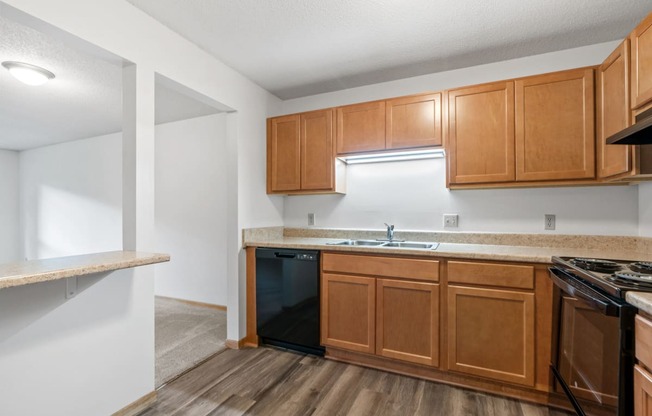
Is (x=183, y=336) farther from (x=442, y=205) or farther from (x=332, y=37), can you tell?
(x=332, y=37)

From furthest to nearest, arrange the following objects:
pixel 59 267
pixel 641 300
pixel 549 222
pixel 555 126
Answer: pixel 549 222, pixel 555 126, pixel 59 267, pixel 641 300

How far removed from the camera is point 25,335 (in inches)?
52.6

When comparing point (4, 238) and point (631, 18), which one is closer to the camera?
point (631, 18)

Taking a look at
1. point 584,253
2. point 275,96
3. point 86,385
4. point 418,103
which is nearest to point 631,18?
point 418,103

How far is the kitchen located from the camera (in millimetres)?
1826

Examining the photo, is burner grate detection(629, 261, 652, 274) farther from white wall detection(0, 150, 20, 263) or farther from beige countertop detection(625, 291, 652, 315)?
white wall detection(0, 150, 20, 263)

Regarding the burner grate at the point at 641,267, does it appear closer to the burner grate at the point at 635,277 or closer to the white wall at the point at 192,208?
the burner grate at the point at 635,277

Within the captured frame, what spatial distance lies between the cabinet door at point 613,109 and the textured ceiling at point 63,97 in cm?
296

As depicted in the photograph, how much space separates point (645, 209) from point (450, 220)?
4.04ft

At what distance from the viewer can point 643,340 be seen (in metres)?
1.03

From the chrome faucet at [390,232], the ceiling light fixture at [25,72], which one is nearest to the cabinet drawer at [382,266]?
the chrome faucet at [390,232]

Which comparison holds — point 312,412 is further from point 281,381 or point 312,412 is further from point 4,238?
point 4,238

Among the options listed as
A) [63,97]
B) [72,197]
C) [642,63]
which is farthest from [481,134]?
[72,197]

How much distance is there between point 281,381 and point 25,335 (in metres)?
1.45
